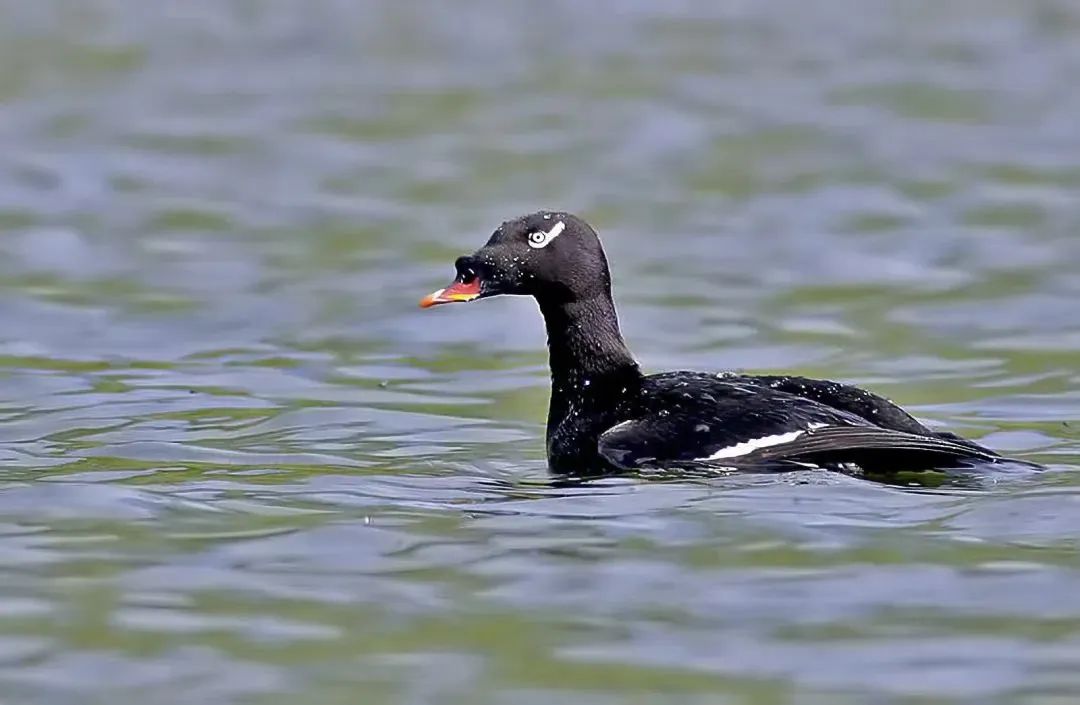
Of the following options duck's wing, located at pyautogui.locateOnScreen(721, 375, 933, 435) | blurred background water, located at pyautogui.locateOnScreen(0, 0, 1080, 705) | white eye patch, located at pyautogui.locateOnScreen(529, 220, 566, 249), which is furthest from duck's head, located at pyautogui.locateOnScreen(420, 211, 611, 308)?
duck's wing, located at pyautogui.locateOnScreen(721, 375, 933, 435)

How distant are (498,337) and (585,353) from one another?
10.7 feet

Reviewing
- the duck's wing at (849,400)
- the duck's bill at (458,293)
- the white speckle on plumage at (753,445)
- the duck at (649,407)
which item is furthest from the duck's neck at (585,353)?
the white speckle on plumage at (753,445)

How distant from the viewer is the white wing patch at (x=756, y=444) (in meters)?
9.02

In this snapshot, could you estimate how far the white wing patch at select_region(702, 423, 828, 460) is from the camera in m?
9.02

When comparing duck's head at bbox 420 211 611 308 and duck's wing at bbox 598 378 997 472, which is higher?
duck's head at bbox 420 211 611 308

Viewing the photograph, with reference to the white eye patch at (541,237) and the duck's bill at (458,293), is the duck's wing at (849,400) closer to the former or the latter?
the white eye patch at (541,237)

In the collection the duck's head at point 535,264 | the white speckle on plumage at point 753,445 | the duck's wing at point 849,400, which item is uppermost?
the duck's head at point 535,264

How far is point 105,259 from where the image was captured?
1534 centimetres

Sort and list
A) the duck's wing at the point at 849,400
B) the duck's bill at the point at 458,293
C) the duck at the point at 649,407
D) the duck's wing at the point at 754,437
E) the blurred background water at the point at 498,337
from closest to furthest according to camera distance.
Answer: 1. the blurred background water at the point at 498,337
2. the duck's wing at the point at 754,437
3. the duck at the point at 649,407
4. the duck's wing at the point at 849,400
5. the duck's bill at the point at 458,293

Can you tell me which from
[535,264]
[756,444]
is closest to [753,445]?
[756,444]

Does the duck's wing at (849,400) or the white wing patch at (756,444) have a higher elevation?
the duck's wing at (849,400)

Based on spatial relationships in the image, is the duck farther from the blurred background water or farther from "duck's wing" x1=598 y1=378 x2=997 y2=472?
the blurred background water

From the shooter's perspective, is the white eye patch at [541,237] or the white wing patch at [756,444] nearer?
the white wing patch at [756,444]

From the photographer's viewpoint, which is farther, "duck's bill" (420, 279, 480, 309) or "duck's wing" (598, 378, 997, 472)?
"duck's bill" (420, 279, 480, 309)
